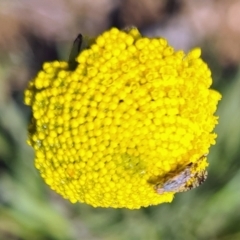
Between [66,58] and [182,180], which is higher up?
[66,58]

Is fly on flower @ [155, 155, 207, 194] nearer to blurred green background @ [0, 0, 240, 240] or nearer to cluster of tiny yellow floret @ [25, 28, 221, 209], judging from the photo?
cluster of tiny yellow floret @ [25, 28, 221, 209]

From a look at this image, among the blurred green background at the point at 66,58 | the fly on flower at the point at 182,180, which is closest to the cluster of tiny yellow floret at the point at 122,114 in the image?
the fly on flower at the point at 182,180

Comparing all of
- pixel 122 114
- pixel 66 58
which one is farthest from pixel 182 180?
pixel 66 58

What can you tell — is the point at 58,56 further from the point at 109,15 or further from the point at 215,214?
the point at 215,214

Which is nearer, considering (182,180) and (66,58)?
(182,180)

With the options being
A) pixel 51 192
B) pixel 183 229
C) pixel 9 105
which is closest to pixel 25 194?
pixel 51 192

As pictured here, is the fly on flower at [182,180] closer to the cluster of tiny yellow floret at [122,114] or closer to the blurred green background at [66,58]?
the cluster of tiny yellow floret at [122,114]

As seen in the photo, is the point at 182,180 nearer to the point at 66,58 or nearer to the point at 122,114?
the point at 122,114
